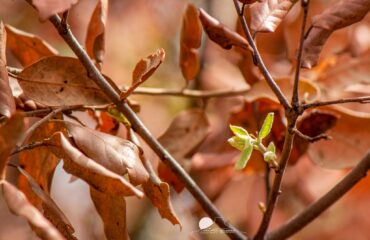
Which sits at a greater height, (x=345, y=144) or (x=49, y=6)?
(x=49, y=6)

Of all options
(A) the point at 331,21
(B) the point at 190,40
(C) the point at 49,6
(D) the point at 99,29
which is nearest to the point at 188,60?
(B) the point at 190,40

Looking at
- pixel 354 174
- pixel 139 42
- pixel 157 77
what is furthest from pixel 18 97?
pixel 139 42

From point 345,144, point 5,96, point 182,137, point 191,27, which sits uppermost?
point 5,96

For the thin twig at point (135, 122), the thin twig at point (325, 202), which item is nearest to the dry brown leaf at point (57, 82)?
the thin twig at point (135, 122)

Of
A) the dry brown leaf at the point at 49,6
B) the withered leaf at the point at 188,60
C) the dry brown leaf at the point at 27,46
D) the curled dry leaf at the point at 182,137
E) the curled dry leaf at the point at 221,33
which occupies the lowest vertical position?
the curled dry leaf at the point at 182,137

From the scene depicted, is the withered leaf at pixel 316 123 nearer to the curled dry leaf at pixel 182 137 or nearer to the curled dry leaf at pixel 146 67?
the curled dry leaf at pixel 182 137

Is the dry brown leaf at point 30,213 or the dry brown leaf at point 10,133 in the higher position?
the dry brown leaf at point 10,133

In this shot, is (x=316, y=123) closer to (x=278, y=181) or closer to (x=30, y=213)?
Answer: (x=278, y=181)
